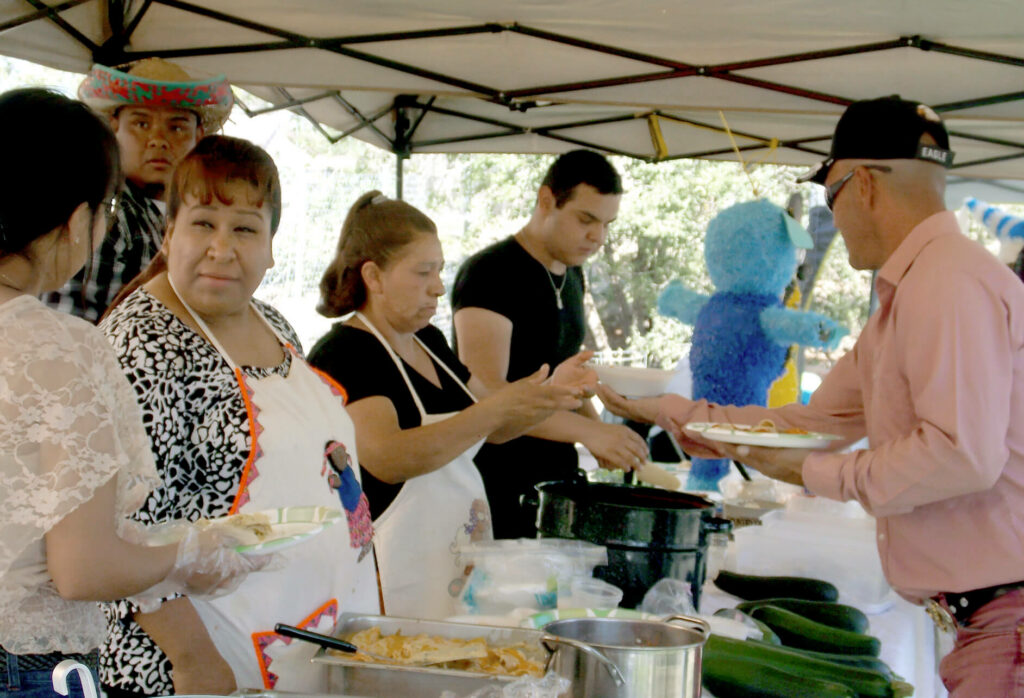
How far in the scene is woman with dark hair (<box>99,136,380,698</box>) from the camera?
1393mm

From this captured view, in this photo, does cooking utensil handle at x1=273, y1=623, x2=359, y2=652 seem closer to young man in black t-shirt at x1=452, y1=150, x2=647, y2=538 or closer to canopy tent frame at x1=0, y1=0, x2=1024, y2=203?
young man in black t-shirt at x1=452, y1=150, x2=647, y2=538

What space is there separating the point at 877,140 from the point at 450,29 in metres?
1.89

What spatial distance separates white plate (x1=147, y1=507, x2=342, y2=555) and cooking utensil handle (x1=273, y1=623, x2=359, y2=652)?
5.0 inches

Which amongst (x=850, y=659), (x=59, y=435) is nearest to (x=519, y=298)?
(x=850, y=659)

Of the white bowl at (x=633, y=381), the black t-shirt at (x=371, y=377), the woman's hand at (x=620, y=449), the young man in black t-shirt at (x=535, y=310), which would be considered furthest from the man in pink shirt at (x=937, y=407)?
the white bowl at (x=633, y=381)

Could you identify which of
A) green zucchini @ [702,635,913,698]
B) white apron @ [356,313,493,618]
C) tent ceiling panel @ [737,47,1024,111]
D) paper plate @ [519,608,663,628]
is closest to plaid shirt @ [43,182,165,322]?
white apron @ [356,313,493,618]

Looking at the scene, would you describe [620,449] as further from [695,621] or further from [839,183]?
[695,621]

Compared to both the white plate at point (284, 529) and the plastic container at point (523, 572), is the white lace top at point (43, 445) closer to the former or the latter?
the white plate at point (284, 529)

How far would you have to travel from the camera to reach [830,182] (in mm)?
2271

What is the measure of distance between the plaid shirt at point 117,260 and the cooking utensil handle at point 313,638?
3.59 feet

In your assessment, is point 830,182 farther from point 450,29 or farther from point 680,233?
point 680,233

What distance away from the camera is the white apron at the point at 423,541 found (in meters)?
2.05

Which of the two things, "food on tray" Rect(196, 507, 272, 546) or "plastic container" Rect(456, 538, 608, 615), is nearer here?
"food on tray" Rect(196, 507, 272, 546)

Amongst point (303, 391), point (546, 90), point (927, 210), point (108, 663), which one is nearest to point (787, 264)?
point (546, 90)
